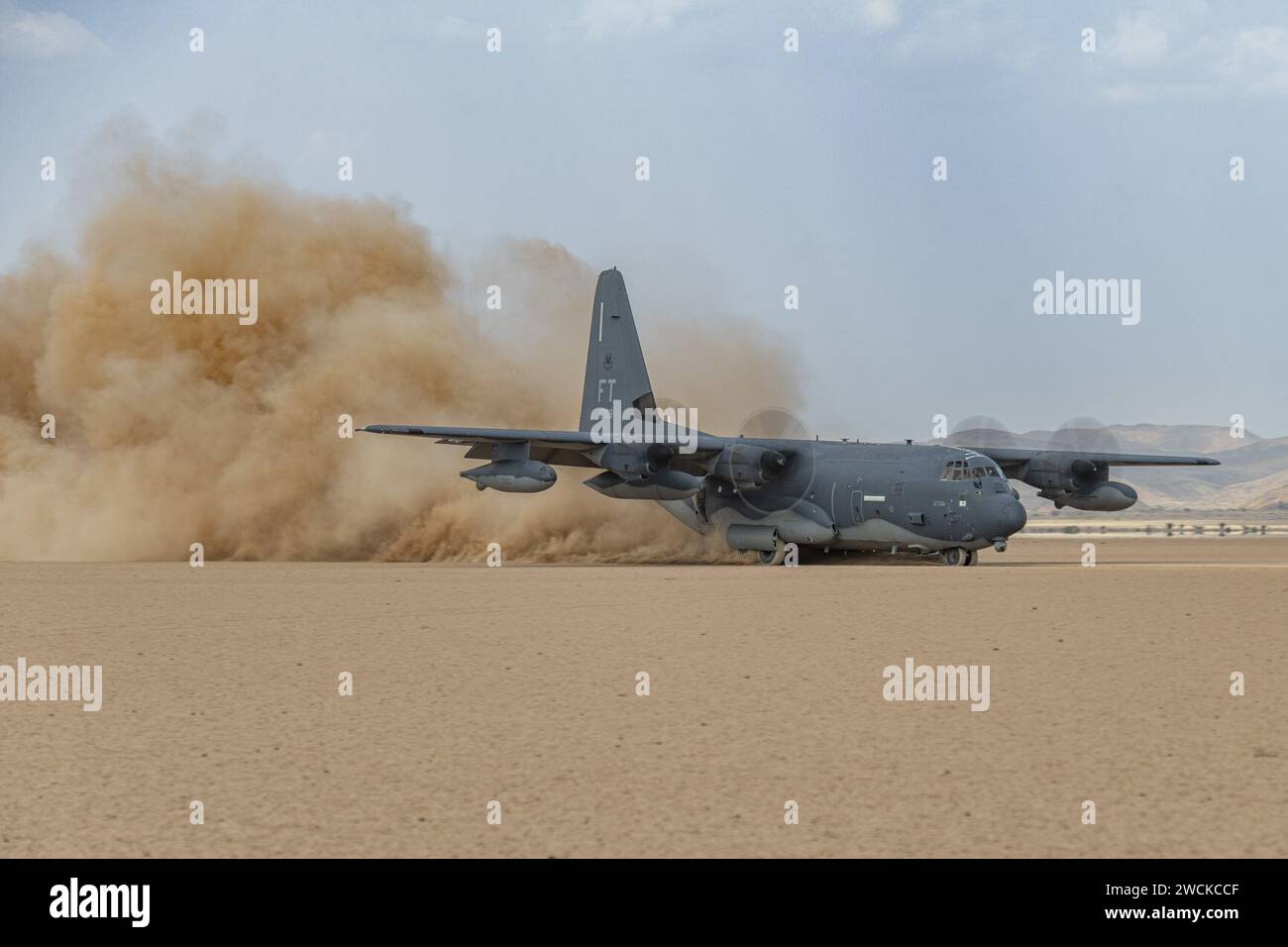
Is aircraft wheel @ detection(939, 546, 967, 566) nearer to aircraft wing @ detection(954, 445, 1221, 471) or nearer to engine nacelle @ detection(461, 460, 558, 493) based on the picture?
aircraft wing @ detection(954, 445, 1221, 471)

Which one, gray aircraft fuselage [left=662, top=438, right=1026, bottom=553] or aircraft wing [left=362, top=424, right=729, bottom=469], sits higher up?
aircraft wing [left=362, top=424, right=729, bottom=469]

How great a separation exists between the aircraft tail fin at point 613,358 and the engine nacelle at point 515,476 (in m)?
7.98

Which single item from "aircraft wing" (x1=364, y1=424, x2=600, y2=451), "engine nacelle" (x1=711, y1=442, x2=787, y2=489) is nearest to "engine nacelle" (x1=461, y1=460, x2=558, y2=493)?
"aircraft wing" (x1=364, y1=424, x2=600, y2=451)

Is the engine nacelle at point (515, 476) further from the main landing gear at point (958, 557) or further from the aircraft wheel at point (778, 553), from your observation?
the main landing gear at point (958, 557)

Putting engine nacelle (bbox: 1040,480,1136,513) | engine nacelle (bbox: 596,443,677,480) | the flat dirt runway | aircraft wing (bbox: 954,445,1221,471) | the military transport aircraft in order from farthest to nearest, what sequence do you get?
aircraft wing (bbox: 954,445,1221,471) < engine nacelle (bbox: 1040,480,1136,513) < engine nacelle (bbox: 596,443,677,480) < the military transport aircraft < the flat dirt runway

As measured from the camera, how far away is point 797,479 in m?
37.9

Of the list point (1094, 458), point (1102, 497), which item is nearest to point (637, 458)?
point (1094, 458)

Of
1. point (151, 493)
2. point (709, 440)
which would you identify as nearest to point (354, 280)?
point (151, 493)

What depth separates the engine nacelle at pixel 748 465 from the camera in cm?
3734

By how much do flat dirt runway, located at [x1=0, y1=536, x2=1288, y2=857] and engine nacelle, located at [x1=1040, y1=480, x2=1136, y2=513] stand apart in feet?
56.1

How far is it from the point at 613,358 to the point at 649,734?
33.1 m

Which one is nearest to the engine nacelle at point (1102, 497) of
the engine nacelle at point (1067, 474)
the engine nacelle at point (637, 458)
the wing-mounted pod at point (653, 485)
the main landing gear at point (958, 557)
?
the engine nacelle at point (1067, 474)

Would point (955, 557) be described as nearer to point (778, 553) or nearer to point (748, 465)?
point (778, 553)

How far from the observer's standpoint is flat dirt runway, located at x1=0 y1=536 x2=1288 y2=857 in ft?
26.2
